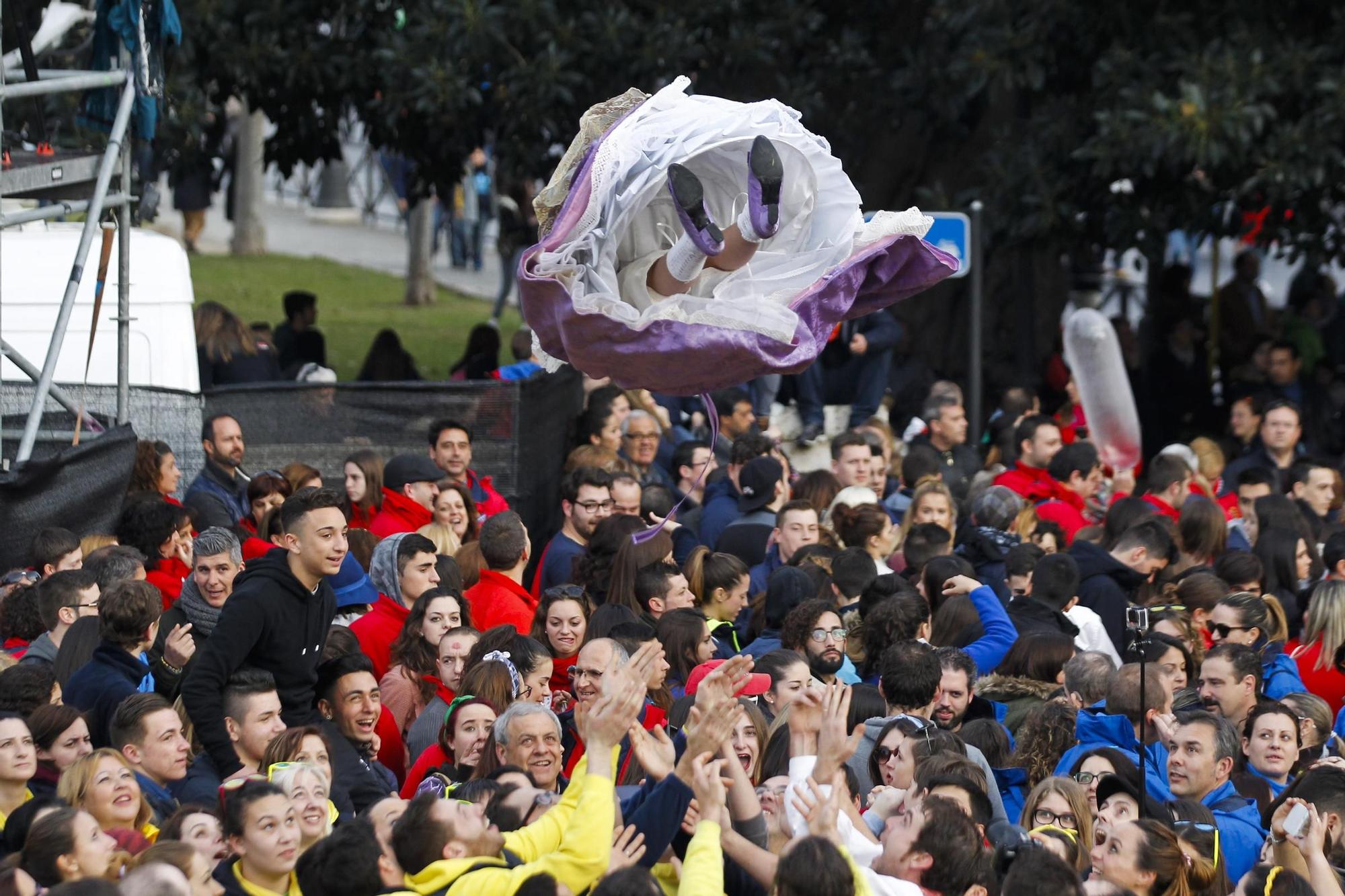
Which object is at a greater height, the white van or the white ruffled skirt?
the white ruffled skirt

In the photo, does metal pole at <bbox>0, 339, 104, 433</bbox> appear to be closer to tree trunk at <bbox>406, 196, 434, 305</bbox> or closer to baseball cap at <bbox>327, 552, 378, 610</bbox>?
baseball cap at <bbox>327, 552, 378, 610</bbox>

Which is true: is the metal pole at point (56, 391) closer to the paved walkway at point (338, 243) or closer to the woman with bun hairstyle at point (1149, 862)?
the woman with bun hairstyle at point (1149, 862)

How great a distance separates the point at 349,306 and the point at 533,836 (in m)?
15.9

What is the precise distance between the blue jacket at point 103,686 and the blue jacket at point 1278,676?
13.2 ft

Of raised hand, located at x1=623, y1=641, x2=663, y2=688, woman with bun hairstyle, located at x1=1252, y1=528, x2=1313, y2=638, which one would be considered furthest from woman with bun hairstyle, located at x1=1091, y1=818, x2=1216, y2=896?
woman with bun hairstyle, located at x1=1252, y1=528, x2=1313, y2=638

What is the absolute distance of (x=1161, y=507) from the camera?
10266 millimetres

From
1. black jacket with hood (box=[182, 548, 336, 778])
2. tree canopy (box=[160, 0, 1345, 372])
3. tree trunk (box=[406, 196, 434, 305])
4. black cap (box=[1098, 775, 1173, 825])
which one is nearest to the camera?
black cap (box=[1098, 775, 1173, 825])

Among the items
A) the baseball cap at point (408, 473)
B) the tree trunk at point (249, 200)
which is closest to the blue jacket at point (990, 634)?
the baseball cap at point (408, 473)

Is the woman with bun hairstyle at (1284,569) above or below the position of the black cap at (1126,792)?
above

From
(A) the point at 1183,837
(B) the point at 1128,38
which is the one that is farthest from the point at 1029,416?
(A) the point at 1183,837

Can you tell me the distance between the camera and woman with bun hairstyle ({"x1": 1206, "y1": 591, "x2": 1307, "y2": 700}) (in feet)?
24.8

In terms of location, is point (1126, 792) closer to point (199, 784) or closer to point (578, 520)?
point (199, 784)

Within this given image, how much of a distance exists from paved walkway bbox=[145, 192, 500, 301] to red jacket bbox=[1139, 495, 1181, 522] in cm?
1300

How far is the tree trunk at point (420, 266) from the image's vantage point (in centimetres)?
2069
